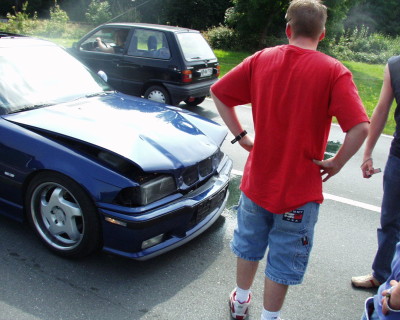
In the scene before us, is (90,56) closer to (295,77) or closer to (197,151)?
(197,151)

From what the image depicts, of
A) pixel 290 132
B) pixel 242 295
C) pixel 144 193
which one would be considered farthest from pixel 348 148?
pixel 144 193

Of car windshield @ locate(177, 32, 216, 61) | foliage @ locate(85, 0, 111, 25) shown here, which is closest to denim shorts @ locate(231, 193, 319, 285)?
car windshield @ locate(177, 32, 216, 61)

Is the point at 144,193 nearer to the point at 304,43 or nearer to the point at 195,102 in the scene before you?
the point at 304,43

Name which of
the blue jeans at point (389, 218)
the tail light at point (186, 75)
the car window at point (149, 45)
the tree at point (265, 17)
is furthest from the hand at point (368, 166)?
the tree at point (265, 17)

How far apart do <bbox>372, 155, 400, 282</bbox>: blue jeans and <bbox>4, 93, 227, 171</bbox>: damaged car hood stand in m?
1.38

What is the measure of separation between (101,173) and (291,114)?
1.42m

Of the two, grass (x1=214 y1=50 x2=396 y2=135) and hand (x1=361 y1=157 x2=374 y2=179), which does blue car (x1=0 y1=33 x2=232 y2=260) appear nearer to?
hand (x1=361 y1=157 x2=374 y2=179)

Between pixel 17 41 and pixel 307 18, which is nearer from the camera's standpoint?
pixel 307 18

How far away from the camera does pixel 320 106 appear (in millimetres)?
2088

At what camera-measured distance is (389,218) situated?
2.84m

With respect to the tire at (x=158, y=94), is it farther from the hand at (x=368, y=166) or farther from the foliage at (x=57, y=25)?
the foliage at (x=57, y=25)

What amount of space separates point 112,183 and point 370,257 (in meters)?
2.29

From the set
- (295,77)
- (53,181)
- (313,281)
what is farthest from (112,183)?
(313,281)

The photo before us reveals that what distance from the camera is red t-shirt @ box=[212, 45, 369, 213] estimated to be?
204cm
